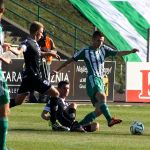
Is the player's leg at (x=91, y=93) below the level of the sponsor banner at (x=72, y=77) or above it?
below

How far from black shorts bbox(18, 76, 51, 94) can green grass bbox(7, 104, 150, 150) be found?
0.75 meters

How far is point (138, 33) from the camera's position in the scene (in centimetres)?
3438

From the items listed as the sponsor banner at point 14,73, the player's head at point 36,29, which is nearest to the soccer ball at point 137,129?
the player's head at point 36,29

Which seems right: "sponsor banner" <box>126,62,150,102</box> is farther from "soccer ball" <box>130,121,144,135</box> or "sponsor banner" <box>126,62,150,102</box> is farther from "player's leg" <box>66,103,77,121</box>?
"soccer ball" <box>130,121,144,135</box>

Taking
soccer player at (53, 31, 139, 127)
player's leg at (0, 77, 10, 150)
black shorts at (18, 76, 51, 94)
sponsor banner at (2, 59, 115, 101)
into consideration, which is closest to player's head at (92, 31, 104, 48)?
soccer player at (53, 31, 139, 127)

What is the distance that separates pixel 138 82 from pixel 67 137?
495 inches

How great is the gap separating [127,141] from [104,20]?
20.9 meters

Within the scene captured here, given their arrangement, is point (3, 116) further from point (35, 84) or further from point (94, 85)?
point (94, 85)

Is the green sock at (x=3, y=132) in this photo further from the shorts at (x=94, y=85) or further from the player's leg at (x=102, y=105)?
the shorts at (x=94, y=85)

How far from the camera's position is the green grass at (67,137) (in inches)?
477

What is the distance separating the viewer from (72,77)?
25531mm

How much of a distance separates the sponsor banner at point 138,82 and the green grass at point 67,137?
7.29 metres

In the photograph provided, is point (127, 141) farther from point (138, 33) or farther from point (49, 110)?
point (138, 33)

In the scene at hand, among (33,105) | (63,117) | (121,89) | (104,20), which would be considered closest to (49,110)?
(63,117)
